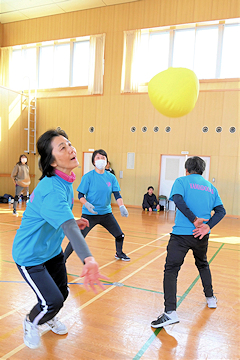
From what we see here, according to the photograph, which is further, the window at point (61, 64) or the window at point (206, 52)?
A: the window at point (61, 64)

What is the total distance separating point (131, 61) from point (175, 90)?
8994 mm

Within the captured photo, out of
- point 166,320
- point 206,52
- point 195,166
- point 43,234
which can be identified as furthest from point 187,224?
point 206,52

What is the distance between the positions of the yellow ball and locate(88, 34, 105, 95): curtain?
29.6 feet

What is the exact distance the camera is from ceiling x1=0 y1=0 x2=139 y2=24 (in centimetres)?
1261

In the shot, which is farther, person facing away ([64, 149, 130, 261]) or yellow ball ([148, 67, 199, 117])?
person facing away ([64, 149, 130, 261])

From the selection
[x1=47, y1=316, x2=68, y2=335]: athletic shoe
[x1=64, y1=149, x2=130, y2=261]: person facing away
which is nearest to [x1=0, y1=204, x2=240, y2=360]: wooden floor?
[x1=47, y1=316, x2=68, y2=335]: athletic shoe

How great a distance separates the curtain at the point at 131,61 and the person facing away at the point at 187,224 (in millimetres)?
10278

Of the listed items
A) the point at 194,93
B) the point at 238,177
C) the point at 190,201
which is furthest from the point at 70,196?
the point at 238,177

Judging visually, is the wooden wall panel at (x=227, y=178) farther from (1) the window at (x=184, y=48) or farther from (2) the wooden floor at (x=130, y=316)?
(2) the wooden floor at (x=130, y=316)

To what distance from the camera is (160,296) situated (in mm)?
3395

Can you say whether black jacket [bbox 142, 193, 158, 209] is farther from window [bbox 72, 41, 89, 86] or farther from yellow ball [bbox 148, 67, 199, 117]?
yellow ball [bbox 148, 67, 199, 117]

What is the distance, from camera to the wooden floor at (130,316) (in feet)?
7.46

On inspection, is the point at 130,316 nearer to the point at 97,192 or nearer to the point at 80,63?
the point at 97,192

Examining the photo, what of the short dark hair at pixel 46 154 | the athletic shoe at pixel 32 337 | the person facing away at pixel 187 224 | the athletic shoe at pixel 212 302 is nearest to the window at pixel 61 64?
the person facing away at pixel 187 224
